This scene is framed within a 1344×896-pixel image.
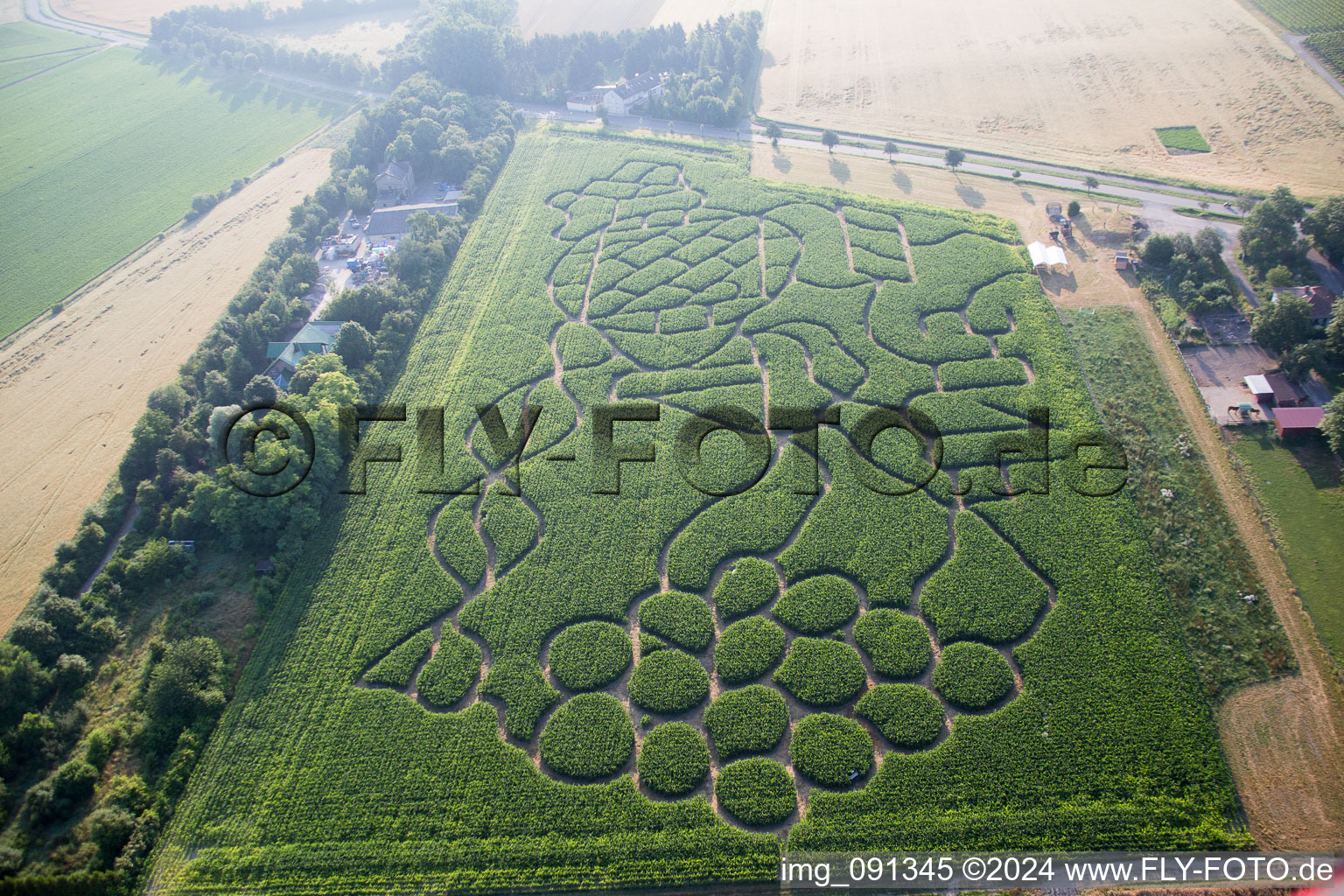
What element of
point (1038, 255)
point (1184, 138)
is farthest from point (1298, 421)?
Result: point (1184, 138)

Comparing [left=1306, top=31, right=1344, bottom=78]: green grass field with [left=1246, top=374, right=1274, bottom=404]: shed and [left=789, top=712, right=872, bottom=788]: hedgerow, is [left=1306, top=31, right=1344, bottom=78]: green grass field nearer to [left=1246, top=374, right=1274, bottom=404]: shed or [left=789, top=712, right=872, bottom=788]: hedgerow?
[left=1246, top=374, right=1274, bottom=404]: shed

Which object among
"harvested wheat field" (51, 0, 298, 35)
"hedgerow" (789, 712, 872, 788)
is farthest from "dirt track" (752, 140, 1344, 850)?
"harvested wheat field" (51, 0, 298, 35)

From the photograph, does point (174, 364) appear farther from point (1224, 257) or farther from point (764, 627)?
point (1224, 257)

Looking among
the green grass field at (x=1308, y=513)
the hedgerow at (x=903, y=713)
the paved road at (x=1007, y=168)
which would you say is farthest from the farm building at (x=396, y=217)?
Answer: the green grass field at (x=1308, y=513)

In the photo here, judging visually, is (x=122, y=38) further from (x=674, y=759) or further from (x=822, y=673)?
(x=822, y=673)

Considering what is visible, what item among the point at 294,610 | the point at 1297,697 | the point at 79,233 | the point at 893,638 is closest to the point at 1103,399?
the point at 1297,697
